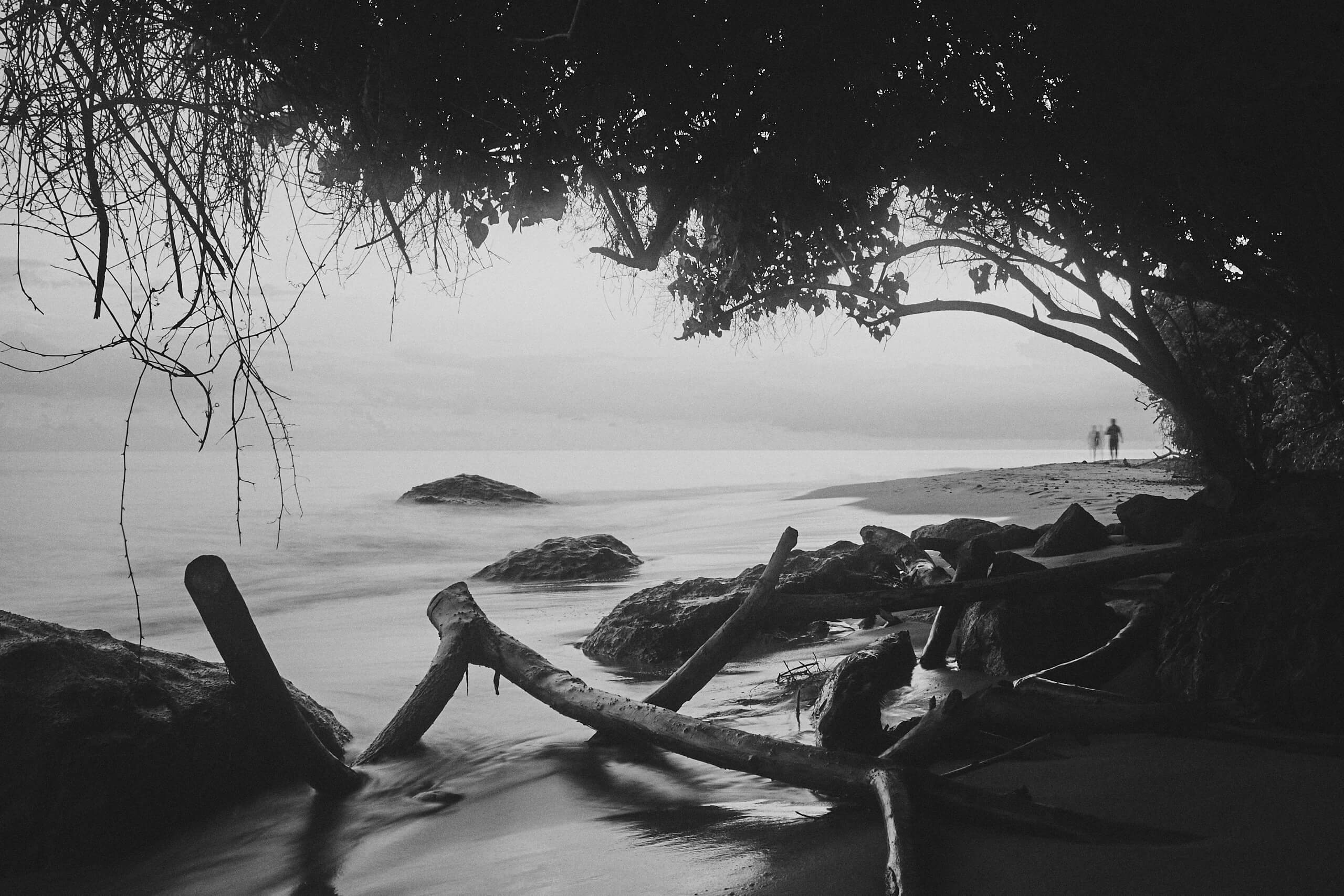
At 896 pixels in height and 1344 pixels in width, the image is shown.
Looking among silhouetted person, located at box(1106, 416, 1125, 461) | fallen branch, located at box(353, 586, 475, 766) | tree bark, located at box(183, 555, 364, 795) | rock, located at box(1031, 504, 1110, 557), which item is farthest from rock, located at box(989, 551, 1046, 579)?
silhouetted person, located at box(1106, 416, 1125, 461)

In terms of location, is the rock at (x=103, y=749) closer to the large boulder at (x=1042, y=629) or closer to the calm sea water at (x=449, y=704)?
the calm sea water at (x=449, y=704)

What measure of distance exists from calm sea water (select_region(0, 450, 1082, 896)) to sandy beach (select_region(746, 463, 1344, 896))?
0.29 m

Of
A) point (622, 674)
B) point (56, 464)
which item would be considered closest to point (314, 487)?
point (622, 674)

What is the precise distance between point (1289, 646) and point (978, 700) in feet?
3.87

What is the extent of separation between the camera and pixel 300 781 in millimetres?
4090

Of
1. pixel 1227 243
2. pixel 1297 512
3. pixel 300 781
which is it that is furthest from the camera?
pixel 1227 243

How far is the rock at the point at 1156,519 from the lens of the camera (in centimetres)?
692

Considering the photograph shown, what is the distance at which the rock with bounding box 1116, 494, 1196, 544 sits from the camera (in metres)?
6.92

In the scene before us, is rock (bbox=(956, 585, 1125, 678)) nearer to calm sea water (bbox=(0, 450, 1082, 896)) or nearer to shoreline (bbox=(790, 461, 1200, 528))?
calm sea water (bbox=(0, 450, 1082, 896))

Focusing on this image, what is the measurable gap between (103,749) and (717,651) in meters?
2.67

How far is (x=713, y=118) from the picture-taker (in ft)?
14.5

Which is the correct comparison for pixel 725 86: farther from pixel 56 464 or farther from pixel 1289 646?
pixel 56 464

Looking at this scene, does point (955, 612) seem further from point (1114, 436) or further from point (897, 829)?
point (1114, 436)

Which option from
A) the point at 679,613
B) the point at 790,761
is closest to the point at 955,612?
the point at 679,613
